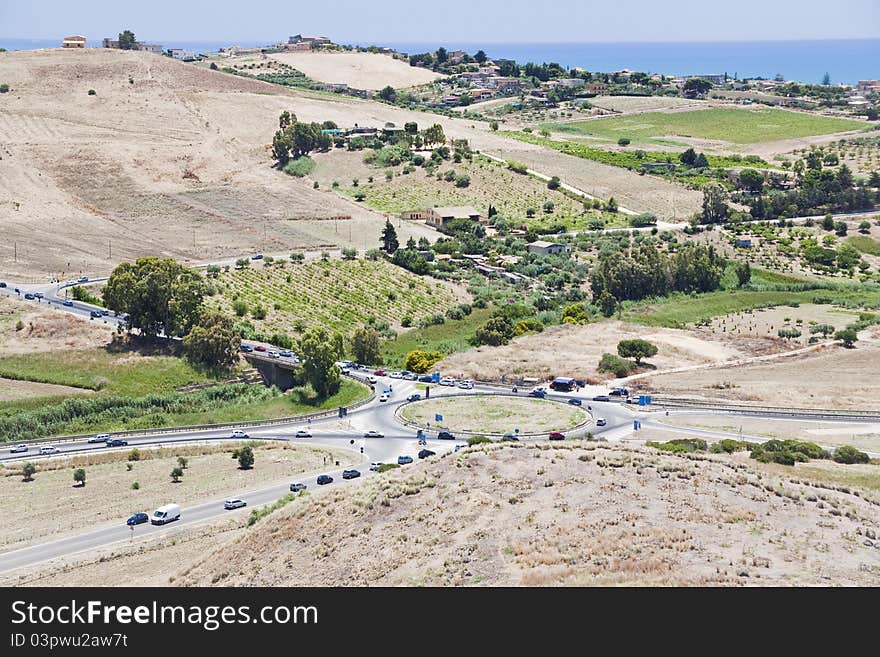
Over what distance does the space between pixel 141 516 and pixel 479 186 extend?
9542cm

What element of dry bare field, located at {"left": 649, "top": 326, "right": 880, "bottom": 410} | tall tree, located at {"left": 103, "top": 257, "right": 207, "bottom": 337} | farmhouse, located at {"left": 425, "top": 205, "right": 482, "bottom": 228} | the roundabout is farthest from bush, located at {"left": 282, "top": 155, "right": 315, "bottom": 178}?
the roundabout

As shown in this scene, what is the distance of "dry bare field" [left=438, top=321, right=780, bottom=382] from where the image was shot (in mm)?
75188

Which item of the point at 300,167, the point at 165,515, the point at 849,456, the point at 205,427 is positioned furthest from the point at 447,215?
the point at 165,515

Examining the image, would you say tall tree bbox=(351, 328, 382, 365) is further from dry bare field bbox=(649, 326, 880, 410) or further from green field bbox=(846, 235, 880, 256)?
green field bbox=(846, 235, 880, 256)

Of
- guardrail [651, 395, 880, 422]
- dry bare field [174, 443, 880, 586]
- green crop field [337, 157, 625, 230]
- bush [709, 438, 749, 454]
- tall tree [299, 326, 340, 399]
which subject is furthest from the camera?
green crop field [337, 157, 625, 230]

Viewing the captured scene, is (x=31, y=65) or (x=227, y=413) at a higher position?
(x=31, y=65)

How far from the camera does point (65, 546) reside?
4541 centimetres

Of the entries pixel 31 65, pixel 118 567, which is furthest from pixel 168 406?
pixel 31 65

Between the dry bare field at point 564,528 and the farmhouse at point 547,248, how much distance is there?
71.3 m

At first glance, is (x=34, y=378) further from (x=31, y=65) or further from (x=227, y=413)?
(x=31, y=65)

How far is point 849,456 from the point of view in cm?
5212

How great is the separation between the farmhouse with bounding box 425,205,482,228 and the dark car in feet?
258

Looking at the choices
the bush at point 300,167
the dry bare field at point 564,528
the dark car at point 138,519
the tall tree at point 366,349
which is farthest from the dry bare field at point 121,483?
the bush at point 300,167

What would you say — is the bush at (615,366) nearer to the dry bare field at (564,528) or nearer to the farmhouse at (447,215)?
the dry bare field at (564,528)
